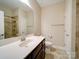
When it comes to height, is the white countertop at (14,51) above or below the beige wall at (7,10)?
below

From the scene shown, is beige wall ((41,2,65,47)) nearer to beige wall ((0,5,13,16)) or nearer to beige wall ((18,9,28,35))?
beige wall ((18,9,28,35))

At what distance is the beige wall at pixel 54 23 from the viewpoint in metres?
3.62

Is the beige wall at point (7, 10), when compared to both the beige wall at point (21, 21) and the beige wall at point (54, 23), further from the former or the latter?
the beige wall at point (54, 23)

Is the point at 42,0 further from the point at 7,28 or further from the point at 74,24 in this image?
the point at 7,28

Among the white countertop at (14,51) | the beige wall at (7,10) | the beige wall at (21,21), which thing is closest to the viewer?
the white countertop at (14,51)

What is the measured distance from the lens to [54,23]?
3.85 metres

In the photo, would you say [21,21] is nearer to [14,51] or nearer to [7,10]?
[7,10]

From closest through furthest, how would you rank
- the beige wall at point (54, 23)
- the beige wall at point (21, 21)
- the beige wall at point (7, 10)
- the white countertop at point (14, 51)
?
the white countertop at point (14, 51)
the beige wall at point (7, 10)
the beige wall at point (21, 21)
the beige wall at point (54, 23)

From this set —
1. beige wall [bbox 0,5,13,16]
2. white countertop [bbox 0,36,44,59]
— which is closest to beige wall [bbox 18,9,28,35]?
beige wall [bbox 0,5,13,16]

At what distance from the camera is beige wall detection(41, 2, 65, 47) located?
362cm

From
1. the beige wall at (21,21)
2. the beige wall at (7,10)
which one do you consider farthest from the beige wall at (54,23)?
the beige wall at (7,10)

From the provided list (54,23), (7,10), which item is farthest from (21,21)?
(54,23)

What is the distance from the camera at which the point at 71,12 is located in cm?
250

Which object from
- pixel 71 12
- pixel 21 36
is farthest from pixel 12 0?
pixel 71 12
